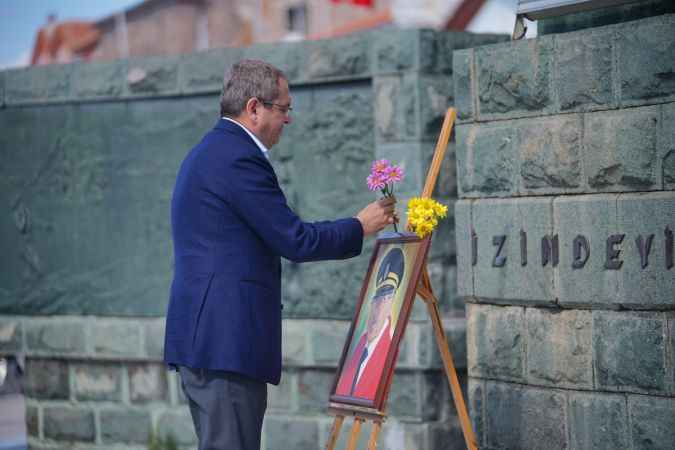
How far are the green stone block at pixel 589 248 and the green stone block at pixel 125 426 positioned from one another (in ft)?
11.6

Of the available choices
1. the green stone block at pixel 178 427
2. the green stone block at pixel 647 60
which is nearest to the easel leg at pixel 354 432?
the green stone block at pixel 647 60

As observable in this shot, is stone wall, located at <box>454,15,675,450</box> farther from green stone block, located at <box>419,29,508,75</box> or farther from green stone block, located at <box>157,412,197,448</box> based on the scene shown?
green stone block, located at <box>157,412,197,448</box>

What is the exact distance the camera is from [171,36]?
29.5 meters

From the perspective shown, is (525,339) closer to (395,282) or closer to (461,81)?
(395,282)

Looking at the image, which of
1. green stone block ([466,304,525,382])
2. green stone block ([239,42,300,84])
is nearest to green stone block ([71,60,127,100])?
green stone block ([239,42,300,84])

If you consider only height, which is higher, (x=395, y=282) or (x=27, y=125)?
(x=27, y=125)

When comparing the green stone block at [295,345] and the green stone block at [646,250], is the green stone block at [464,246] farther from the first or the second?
the green stone block at [295,345]

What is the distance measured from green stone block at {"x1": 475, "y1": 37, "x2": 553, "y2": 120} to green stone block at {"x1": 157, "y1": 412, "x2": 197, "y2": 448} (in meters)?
3.10

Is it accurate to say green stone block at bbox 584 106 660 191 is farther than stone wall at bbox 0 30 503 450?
No

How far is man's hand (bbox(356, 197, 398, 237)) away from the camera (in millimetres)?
5375

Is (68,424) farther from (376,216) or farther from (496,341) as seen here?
(376,216)

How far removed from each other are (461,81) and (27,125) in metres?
3.91

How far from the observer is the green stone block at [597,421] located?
5633 mm

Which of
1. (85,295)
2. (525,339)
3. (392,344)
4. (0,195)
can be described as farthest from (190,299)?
(0,195)
